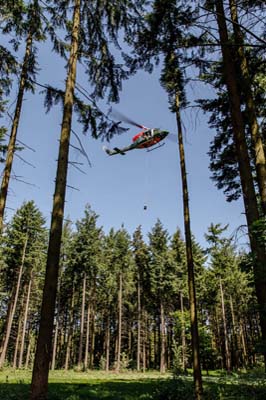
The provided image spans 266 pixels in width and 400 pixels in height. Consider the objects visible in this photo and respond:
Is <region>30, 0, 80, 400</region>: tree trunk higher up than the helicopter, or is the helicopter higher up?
the helicopter

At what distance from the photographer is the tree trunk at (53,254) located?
453cm

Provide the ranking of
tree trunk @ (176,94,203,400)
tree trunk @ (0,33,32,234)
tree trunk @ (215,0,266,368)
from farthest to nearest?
tree trunk @ (0,33,32,234), tree trunk @ (176,94,203,400), tree trunk @ (215,0,266,368)

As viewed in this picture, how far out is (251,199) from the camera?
6.65m

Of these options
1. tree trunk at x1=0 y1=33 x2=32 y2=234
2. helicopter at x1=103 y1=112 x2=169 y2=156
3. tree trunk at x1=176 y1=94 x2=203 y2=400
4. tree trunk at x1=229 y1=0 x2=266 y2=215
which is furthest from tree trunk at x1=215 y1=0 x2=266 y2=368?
tree trunk at x1=0 y1=33 x2=32 y2=234

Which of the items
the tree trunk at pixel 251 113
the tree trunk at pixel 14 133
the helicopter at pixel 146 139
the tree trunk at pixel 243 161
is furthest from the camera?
the helicopter at pixel 146 139

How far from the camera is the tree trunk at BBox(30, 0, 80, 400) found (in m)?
4.53

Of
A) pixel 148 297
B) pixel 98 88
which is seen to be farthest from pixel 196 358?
pixel 148 297

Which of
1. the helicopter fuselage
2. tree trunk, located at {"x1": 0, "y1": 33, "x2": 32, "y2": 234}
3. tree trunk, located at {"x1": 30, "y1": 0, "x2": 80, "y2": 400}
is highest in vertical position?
the helicopter fuselage

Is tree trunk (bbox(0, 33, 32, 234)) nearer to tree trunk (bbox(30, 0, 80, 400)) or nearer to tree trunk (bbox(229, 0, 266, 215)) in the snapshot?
tree trunk (bbox(30, 0, 80, 400))

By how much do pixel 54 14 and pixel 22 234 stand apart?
74.2ft

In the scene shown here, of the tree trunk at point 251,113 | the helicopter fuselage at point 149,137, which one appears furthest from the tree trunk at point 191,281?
the tree trunk at point 251,113

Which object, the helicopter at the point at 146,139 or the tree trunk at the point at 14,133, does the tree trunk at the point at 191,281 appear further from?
the tree trunk at the point at 14,133

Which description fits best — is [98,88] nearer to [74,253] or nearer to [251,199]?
[251,199]

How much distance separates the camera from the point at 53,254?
5285 mm
